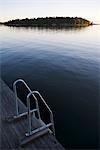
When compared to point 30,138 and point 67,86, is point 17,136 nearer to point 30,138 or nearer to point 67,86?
point 30,138

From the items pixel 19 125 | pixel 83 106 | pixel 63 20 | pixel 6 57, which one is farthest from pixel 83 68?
pixel 63 20

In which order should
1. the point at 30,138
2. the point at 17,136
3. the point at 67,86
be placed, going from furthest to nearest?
the point at 67,86, the point at 17,136, the point at 30,138

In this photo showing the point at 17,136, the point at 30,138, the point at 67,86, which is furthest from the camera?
the point at 67,86

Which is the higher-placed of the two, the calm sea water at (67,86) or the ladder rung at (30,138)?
the ladder rung at (30,138)

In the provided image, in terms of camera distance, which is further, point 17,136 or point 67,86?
point 67,86

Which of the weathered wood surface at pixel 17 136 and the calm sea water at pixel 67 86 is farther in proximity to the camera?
the calm sea water at pixel 67 86

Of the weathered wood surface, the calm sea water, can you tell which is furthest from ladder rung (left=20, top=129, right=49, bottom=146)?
the calm sea water

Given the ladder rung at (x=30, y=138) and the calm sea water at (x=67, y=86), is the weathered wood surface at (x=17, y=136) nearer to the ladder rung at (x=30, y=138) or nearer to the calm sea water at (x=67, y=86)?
the ladder rung at (x=30, y=138)

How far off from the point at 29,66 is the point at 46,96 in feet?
28.2

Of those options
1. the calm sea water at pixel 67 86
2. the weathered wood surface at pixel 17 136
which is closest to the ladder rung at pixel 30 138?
the weathered wood surface at pixel 17 136

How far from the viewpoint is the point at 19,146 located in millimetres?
6195

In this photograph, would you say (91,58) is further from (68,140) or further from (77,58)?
(68,140)

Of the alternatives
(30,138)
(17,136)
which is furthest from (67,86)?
(30,138)

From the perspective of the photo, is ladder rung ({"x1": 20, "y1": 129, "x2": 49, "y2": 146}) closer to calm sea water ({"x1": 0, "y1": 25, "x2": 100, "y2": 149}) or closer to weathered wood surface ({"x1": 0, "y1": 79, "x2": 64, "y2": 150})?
weathered wood surface ({"x1": 0, "y1": 79, "x2": 64, "y2": 150})
